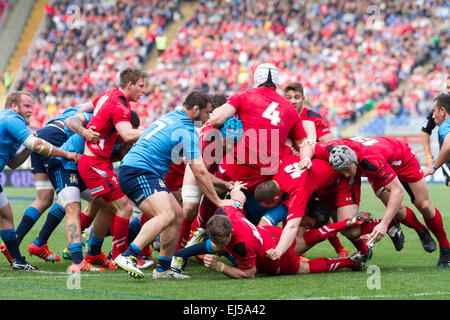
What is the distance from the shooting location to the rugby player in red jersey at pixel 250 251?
252 inches

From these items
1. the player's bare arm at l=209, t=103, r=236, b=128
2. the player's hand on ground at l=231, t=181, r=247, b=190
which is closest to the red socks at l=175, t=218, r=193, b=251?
the player's hand on ground at l=231, t=181, r=247, b=190

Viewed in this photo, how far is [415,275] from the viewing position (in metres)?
6.71

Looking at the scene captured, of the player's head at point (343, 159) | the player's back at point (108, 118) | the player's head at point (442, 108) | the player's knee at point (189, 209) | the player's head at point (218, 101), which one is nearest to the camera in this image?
the player's head at point (343, 159)

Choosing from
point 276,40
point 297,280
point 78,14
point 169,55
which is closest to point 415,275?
point 297,280

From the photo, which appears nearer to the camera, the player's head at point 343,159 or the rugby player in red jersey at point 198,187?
the player's head at point 343,159

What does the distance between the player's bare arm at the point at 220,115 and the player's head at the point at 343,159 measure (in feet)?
4.11

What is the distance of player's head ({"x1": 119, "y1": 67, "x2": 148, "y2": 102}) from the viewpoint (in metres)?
7.72

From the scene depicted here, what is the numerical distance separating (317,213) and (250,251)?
5.11 feet

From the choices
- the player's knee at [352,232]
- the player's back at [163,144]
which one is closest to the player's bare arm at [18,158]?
the player's back at [163,144]

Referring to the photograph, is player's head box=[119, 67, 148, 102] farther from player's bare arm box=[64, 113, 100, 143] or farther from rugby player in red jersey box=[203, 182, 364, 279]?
rugby player in red jersey box=[203, 182, 364, 279]

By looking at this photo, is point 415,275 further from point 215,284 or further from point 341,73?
point 341,73

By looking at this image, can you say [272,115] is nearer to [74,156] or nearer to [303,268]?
[303,268]

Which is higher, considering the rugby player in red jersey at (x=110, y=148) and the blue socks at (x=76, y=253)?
the rugby player in red jersey at (x=110, y=148)

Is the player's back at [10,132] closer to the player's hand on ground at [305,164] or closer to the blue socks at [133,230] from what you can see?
the blue socks at [133,230]
